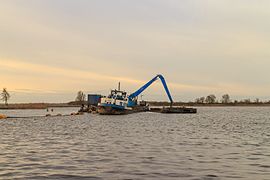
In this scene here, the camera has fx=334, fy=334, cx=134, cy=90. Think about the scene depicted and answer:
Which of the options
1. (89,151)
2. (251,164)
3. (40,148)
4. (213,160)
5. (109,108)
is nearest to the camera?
(251,164)

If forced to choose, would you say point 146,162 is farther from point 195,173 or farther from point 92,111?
point 92,111

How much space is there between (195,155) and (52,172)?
9.39 meters

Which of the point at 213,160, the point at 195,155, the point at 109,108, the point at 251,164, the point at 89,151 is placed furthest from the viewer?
the point at 109,108

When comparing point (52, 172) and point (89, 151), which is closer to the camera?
point (52, 172)

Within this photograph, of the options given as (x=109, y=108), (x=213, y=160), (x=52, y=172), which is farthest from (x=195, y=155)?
(x=109, y=108)

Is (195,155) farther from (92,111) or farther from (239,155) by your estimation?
(92,111)

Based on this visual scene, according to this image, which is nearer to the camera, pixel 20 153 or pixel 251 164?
pixel 251 164

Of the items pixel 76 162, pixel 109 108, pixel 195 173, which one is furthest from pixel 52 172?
pixel 109 108

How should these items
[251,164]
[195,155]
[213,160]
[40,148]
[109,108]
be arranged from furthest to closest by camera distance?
[109,108] < [40,148] < [195,155] < [213,160] < [251,164]

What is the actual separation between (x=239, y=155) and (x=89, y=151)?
9669mm

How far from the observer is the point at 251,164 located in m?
17.6

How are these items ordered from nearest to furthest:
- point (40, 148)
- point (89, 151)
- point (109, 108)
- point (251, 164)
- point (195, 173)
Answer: point (195, 173), point (251, 164), point (89, 151), point (40, 148), point (109, 108)

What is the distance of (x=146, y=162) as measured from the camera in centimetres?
1784

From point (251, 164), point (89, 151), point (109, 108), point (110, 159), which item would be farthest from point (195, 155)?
point (109, 108)
